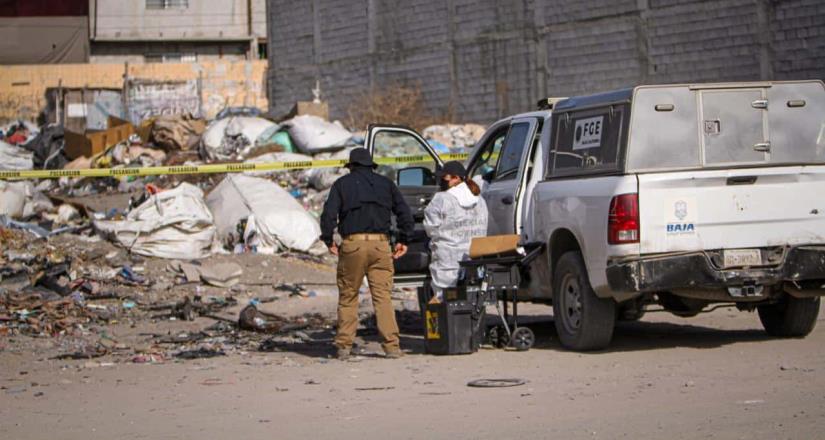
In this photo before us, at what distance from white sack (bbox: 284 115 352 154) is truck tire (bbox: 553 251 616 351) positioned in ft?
51.1

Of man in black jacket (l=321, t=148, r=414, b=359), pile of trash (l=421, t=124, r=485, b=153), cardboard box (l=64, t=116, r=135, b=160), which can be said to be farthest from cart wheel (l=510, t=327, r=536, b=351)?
cardboard box (l=64, t=116, r=135, b=160)

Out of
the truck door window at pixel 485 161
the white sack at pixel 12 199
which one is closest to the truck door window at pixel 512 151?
the truck door window at pixel 485 161

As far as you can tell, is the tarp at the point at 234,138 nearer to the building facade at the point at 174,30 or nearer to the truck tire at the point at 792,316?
the truck tire at the point at 792,316

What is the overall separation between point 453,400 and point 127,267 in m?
9.93

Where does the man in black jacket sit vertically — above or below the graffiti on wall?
below

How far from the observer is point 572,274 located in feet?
36.0

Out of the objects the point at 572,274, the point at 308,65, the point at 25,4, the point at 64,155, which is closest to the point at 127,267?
the point at 572,274

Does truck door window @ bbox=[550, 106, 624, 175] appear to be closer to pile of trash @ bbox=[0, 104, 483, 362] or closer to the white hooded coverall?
the white hooded coverall

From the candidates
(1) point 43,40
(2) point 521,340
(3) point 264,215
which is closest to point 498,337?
(2) point 521,340

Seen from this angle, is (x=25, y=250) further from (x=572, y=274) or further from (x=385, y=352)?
(x=572, y=274)

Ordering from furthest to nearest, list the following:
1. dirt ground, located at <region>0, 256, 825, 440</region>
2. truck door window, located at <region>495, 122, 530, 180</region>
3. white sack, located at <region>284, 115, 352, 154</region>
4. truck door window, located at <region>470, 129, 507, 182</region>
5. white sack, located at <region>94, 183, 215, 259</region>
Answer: white sack, located at <region>284, 115, 352, 154</region>, white sack, located at <region>94, 183, 215, 259</region>, truck door window, located at <region>470, 129, 507, 182</region>, truck door window, located at <region>495, 122, 530, 180</region>, dirt ground, located at <region>0, 256, 825, 440</region>

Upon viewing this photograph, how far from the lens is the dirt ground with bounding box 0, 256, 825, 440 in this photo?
7453mm

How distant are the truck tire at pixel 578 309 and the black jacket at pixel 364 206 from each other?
1471 millimetres

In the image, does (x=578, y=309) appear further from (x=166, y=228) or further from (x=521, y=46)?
(x=521, y=46)
